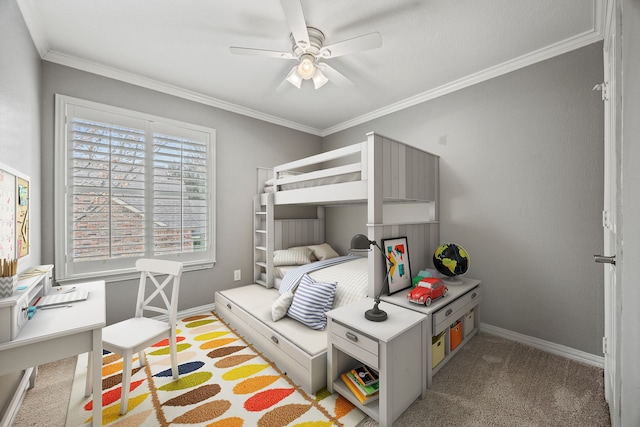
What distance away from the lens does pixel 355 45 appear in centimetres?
177

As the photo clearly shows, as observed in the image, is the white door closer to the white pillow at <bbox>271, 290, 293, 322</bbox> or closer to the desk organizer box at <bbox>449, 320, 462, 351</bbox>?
the desk organizer box at <bbox>449, 320, 462, 351</bbox>

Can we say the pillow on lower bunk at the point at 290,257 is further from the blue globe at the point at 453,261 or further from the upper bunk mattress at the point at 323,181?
the blue globe at the point at 453,261

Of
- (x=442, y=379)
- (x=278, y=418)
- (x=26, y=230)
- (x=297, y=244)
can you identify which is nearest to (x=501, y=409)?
(x=442, y=379)

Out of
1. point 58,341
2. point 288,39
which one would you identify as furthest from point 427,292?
point 288,39

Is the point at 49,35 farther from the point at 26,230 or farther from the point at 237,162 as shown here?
the point at 237,162

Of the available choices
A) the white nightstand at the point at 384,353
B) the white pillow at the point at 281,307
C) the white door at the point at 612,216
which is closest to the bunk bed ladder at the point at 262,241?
the white pillow at the point at 281,307

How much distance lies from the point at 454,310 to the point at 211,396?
1.83 m

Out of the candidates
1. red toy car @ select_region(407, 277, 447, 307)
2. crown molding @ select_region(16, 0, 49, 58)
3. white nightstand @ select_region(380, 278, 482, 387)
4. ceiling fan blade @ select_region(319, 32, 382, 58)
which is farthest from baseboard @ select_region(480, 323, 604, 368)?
crown molding @ select_region(16, 0, 49, 58)

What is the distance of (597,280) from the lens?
77.8 inches

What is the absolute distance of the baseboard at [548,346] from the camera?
1994 mm

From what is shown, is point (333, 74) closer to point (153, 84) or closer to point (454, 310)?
point (153, 84)

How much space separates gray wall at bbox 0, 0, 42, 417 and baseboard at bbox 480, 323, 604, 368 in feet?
11.5

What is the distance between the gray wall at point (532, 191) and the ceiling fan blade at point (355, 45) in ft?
4.74

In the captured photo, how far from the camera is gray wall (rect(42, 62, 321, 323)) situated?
222cm
